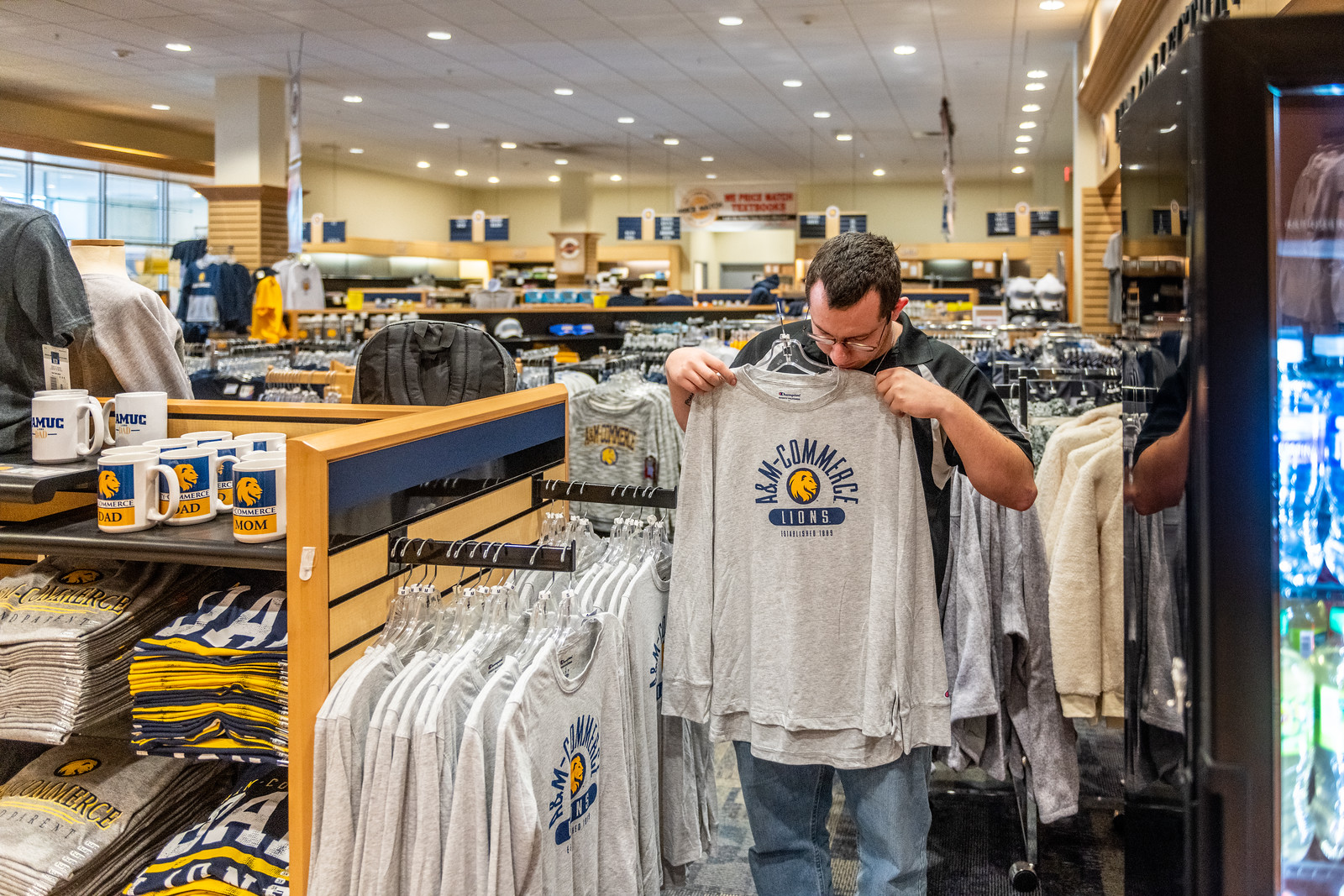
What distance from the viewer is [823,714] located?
175cm

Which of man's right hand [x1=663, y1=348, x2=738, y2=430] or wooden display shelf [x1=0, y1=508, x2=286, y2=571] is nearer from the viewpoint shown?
wooden display shelf [x1=0, y1=508, x2=286, y2=571]

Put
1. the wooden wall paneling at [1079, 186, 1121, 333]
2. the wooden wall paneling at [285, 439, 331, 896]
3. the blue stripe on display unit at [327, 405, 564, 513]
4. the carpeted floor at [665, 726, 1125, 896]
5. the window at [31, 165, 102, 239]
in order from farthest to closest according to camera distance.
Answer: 1. the window at [31, 165, 102, 239]
2. the wooden wall paneling at [1079, 186, 1121, 333]
3. the carpeted floor at [665, 726, 1125, 896]
4. the blue stripe on display unit at [327, 405, 564, 513]
5. the wooden wall paneling at [285, 439, 331, 896]

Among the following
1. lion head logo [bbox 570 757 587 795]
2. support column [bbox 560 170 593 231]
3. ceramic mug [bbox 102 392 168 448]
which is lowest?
lion head logo [bbox 570 757 587 795]

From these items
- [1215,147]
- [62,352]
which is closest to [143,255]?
[62,352]

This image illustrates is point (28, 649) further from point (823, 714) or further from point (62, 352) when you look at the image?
point (823, 714)

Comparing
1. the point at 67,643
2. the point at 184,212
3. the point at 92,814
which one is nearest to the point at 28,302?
the point at 67,643

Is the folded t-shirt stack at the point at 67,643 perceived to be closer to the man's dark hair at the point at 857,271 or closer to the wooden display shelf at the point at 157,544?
the wooden display shelf at the point at 157,544

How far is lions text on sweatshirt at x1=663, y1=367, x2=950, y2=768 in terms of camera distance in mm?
1718

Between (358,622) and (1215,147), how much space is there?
1.42 meters

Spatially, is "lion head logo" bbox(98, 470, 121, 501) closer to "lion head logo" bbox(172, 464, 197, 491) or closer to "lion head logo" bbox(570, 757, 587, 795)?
"lion head logo" bbox(172, 464, 197, 491)

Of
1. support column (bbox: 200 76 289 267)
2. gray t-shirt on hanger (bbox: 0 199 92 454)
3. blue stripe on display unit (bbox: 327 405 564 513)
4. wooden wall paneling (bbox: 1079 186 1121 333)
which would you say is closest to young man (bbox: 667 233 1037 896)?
blue stripe on display unit (bbox: 327 405 564 513)

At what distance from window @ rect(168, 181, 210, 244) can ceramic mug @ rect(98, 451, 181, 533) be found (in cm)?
1539

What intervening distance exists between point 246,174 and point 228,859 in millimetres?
10209

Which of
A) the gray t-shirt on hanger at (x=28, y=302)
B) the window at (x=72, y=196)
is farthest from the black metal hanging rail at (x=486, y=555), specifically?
the window at (x=72, y=196)
